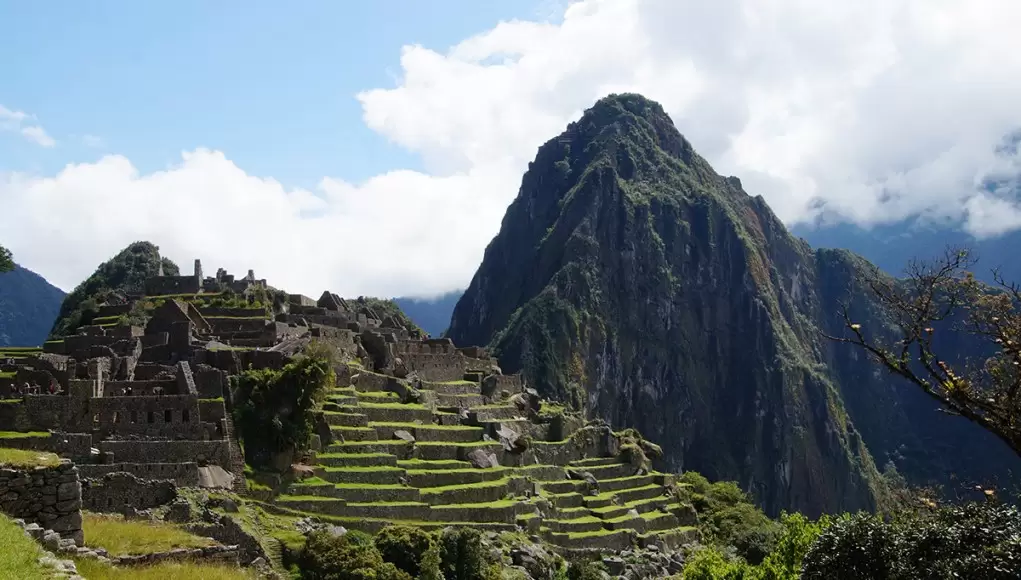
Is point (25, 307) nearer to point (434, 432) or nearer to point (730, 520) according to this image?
point (434, 432)

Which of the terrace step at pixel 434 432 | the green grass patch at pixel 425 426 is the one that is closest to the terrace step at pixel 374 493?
the terrace step at pixel 434 432

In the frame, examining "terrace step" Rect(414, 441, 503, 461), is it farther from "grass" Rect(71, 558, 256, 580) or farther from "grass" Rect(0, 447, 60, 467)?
"grass" Rect(0, 447, 60, 467)

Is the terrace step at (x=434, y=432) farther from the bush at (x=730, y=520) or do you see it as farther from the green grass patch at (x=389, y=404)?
the bush at (x=730, y=520)

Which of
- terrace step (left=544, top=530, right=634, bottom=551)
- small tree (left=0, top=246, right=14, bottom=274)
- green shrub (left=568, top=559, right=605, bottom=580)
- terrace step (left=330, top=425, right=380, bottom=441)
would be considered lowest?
green shrub (left=568, top=559, right=605, bottom=580)

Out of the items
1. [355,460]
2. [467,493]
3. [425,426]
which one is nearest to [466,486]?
[467,493]

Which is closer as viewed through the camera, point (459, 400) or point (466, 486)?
point (466, 486)

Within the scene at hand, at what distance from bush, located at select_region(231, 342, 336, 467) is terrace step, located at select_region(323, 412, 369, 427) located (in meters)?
1.61

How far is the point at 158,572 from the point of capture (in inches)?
516

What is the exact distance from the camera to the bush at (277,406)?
3178cm

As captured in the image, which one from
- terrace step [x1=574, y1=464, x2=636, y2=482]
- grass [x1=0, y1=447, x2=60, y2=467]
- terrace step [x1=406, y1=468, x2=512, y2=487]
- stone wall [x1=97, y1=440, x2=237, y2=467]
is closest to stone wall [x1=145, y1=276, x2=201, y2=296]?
terrace step [x1=406, y1=468, x2=512, y2=487]

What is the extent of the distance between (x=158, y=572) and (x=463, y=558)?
758 inches

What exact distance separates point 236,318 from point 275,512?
586 inches

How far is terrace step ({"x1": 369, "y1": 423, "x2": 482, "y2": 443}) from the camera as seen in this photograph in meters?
37.6

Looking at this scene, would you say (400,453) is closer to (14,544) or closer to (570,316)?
(14,544)
